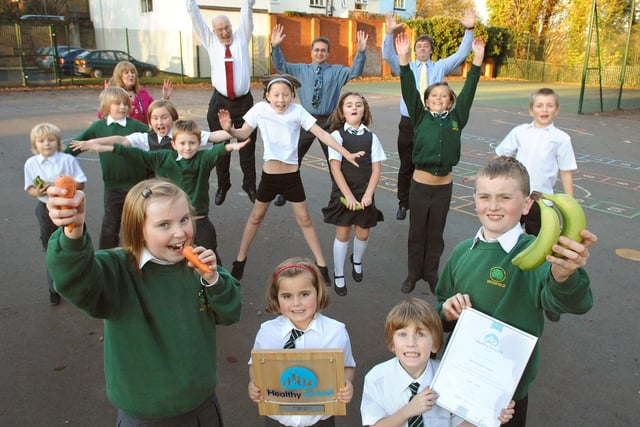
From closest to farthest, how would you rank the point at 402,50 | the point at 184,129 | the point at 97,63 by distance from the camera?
the point at 184,129, the point at 402,50, the point at 97,63

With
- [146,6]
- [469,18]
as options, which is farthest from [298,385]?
[146,6]

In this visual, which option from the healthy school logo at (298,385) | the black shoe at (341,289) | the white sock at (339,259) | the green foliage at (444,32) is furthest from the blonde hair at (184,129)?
the green foliage at (444,32)

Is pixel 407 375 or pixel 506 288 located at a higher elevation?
pixel 506 288

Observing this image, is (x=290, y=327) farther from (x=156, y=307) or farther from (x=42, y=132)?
(x=42, y=132)

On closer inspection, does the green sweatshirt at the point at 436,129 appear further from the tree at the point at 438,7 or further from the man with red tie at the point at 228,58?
the tree at the point at 438,7

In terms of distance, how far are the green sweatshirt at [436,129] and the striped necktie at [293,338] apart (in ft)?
8.57

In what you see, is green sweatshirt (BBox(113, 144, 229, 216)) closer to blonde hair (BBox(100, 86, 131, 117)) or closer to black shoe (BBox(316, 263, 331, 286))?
blonde hair (BBox(100, 86, 131, 117))

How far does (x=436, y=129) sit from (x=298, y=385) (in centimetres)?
307

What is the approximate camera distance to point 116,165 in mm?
5125

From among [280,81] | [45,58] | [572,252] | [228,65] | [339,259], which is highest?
[45,58]

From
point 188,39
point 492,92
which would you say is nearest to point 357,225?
point 492,92

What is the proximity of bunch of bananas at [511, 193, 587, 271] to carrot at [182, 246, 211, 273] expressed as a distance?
1.27 metres

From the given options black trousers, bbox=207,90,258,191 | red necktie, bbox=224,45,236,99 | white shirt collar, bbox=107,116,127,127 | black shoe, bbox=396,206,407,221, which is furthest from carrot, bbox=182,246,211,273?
black shoe, bbox=396,206,407,221

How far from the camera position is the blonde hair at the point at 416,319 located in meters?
2.59
